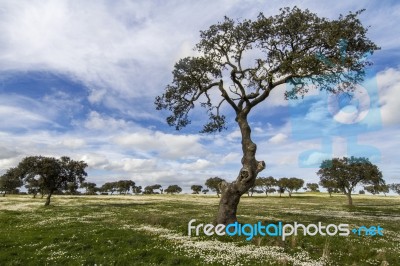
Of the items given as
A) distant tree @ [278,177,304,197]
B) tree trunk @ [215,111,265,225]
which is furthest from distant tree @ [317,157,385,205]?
distant tree @ [278,177,304,197]

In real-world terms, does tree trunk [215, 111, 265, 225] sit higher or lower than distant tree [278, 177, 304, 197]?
lower

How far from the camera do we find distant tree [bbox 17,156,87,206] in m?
64.9

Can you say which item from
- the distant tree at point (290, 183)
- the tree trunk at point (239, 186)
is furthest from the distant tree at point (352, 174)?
the distant tree at point (290, 183)

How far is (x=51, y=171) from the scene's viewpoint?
2549 inches

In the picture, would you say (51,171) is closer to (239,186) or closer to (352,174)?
(239,186)

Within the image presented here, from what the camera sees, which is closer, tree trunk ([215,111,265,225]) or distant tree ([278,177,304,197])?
tree trunk ([215,111,265,225])

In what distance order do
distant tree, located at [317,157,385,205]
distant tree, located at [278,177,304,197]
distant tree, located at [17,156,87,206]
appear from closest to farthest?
distant tree, located at [17,156,87,206] < distant tree, located at [317,157,385,205] < distant tree, located at [278,177,304,197]

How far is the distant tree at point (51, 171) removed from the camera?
213ft

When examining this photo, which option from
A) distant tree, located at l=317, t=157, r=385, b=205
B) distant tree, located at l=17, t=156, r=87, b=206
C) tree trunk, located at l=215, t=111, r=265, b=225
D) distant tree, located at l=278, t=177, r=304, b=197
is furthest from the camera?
distant tree, located at l=278, t=177, r=304, b=197

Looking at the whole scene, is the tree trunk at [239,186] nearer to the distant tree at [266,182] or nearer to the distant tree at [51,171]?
the distant tree at [51,171]

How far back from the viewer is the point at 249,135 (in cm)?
2791

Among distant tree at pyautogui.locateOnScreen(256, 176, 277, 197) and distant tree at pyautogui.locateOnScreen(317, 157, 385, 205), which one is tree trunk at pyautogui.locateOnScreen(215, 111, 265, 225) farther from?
distant tree at pyautogui.locateOnScreen(256, 176, 277, 197)

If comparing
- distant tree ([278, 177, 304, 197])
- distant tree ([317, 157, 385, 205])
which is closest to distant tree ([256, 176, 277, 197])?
distant tree ([278, 177, 304, 197])

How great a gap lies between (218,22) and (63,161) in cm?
5033
